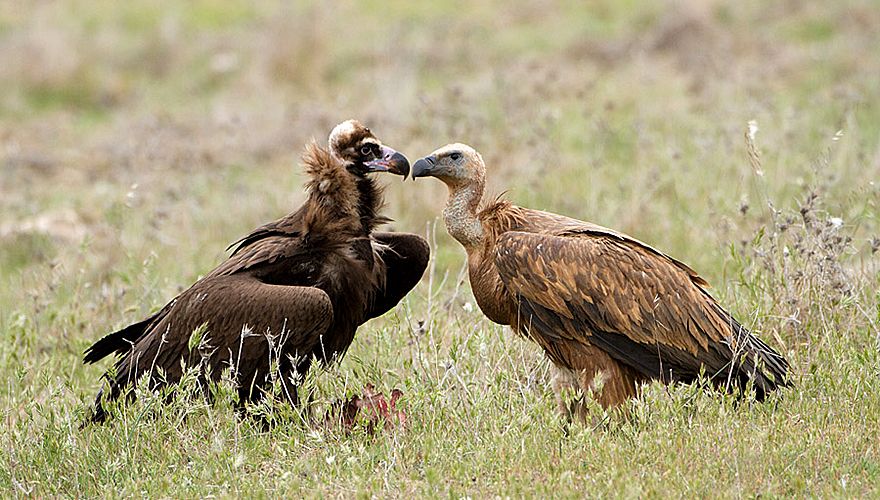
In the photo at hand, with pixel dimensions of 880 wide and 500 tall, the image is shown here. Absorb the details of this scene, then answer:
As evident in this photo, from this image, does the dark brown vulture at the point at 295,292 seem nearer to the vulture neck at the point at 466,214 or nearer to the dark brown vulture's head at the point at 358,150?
the dark brown vulture's head at the point at 358,150

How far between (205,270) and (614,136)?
4.40 metres

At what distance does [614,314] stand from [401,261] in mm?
1488

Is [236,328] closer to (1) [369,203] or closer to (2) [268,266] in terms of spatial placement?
(2) [268,266]

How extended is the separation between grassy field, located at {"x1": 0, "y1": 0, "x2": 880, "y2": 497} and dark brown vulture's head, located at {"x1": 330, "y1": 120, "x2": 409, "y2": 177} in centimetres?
83

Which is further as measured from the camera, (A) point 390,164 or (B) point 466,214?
(A) point 390,164

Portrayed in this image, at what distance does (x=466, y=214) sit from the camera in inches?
226

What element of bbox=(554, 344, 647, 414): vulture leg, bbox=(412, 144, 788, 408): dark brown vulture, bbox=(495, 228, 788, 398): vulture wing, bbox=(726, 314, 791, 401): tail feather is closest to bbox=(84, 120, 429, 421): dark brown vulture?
bbox=(412, 144, 788, 408): dark brown vulture

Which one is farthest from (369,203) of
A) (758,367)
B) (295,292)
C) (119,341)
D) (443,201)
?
(443,201)

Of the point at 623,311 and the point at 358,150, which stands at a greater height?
the point at 358,150

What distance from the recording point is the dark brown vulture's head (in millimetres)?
6121

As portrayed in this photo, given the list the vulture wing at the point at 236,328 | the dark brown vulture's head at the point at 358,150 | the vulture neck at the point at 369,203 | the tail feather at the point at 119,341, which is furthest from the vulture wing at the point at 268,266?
the dark brown vulture's head at the point at 358,150

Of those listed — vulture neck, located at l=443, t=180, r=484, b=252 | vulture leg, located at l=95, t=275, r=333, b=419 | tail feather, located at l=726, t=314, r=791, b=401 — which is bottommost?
tail feather, located at l=726, t=314, r=791, b=401

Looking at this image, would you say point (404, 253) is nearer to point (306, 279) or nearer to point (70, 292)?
point (306, 279)

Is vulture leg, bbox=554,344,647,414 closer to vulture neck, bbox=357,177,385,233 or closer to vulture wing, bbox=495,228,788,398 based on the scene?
vulture wing, bbox=495,228,788,398
